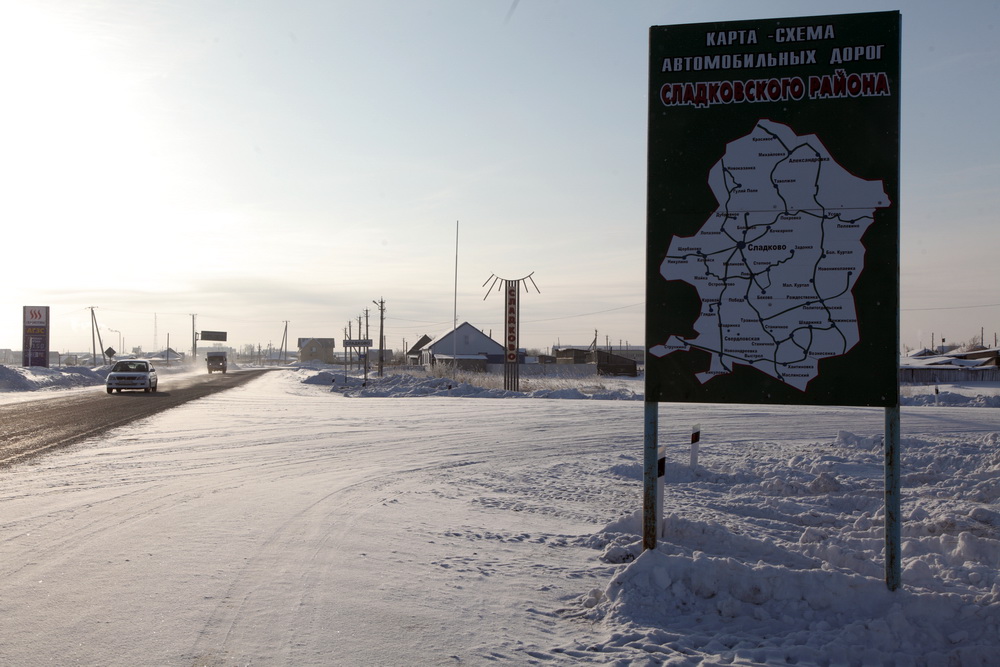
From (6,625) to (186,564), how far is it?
5.06 ft

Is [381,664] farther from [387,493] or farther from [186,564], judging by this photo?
[387,493]

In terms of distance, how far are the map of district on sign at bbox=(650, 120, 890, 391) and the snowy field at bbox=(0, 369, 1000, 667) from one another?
5.82ft

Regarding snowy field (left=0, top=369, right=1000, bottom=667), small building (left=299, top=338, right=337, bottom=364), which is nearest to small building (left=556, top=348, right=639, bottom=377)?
snowy field (left=0, top=369, right=1000, bottom=667)

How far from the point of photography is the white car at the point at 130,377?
1391 inches

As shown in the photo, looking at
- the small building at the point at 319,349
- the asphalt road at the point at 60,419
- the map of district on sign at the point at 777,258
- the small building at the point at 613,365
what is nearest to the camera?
the map of district on sign at the point at 777,258

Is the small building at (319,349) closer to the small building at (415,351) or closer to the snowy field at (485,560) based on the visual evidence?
the small building at (415,351)

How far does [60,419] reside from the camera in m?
20.4

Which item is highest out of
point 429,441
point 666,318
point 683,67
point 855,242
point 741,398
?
point 683,67

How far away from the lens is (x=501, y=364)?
89.8 meters

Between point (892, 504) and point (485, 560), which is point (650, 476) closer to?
point (485, 560)

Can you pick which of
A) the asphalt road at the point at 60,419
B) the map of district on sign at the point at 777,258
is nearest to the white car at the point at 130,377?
the asphalt road at the point at 60,419

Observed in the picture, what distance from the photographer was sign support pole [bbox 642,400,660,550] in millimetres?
6301

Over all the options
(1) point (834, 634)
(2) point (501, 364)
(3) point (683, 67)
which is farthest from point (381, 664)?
(2) point (501, 364)

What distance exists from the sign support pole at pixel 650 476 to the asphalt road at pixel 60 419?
11.0 m
